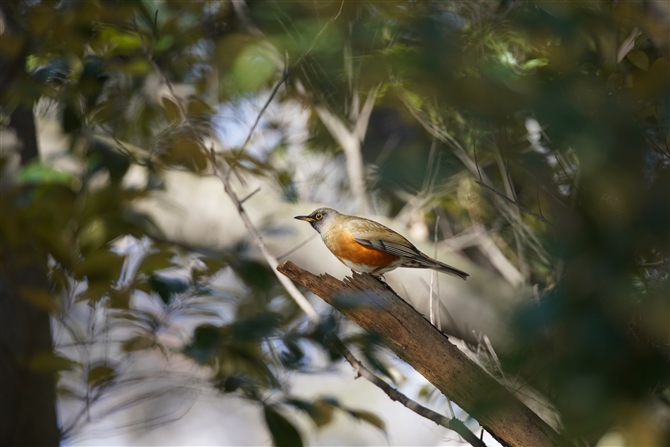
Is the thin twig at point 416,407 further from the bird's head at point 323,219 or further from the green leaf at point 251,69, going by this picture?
the green leaf at point 251,69

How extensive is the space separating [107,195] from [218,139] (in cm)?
149

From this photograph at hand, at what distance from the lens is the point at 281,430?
2.61 meters

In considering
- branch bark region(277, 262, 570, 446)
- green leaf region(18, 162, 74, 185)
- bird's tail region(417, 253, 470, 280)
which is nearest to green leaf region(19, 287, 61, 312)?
green leaf region(18, 162, 74, 185)

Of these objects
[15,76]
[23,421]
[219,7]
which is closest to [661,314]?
[23,421]

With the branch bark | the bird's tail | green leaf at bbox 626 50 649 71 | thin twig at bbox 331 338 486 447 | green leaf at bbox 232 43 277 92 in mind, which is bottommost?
thin twig at bbox 331 338 486 447

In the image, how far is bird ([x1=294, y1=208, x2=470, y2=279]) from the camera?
2.62 meters

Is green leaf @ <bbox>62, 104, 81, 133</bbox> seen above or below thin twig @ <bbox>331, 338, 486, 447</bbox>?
above

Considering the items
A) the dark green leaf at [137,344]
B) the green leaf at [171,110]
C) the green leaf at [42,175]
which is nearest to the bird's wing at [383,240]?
the dark green leaf at [137,344]

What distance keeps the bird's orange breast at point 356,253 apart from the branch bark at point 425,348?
0.90ft

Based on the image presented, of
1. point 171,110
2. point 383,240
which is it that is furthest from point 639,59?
point 171,110

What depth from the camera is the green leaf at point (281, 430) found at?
2.59 meters

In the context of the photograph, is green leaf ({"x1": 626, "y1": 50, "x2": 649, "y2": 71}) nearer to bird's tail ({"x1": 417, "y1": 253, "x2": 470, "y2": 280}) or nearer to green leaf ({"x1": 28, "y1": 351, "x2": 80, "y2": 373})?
bird's tail ({"x1": 417, "y1": 253, "x2": 470, "y2": 280})

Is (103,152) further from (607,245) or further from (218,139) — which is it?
(607,245)

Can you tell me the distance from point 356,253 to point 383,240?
5.7 inches
